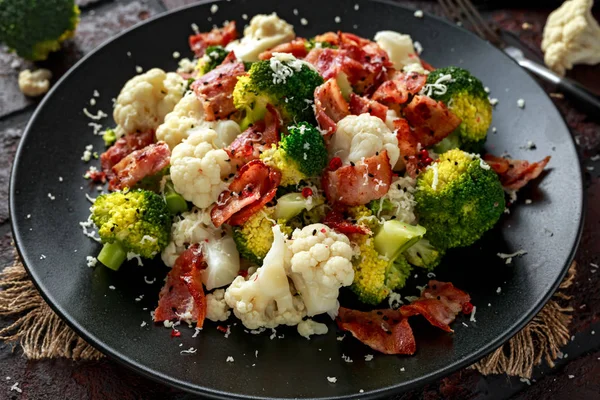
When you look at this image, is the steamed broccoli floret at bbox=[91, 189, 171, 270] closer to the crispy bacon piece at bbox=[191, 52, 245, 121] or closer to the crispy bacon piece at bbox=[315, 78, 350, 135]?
the crispy bacon piece at bbox=[191, 52, 245, 121]

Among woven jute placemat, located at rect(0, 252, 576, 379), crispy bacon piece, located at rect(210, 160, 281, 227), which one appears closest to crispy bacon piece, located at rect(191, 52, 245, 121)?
crispy bacon piece, located at rect(210, 160, 281, 227)

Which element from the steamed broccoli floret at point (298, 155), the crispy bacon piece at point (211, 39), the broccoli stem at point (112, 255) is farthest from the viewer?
the crispy bacon piece at point (211, 39)

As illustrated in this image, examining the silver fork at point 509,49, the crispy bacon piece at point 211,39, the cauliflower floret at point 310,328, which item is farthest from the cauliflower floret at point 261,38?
the cauliflower floret at point 310,328

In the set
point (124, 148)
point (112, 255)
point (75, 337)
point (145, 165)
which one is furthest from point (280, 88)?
point (75, 337)

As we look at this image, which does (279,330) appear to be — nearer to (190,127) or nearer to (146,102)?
(190,127)

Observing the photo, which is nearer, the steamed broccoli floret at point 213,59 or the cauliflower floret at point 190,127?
the cauliflower floret at point 190,127

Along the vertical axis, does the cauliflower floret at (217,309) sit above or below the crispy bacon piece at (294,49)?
below

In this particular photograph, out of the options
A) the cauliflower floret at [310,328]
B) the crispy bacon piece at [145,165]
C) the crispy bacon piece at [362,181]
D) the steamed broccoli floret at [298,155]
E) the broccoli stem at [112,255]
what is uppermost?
the steamed broccoli floret at [298,155]

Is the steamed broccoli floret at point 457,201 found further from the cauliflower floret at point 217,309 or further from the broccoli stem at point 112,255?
the broccoli stem at point 112,255
